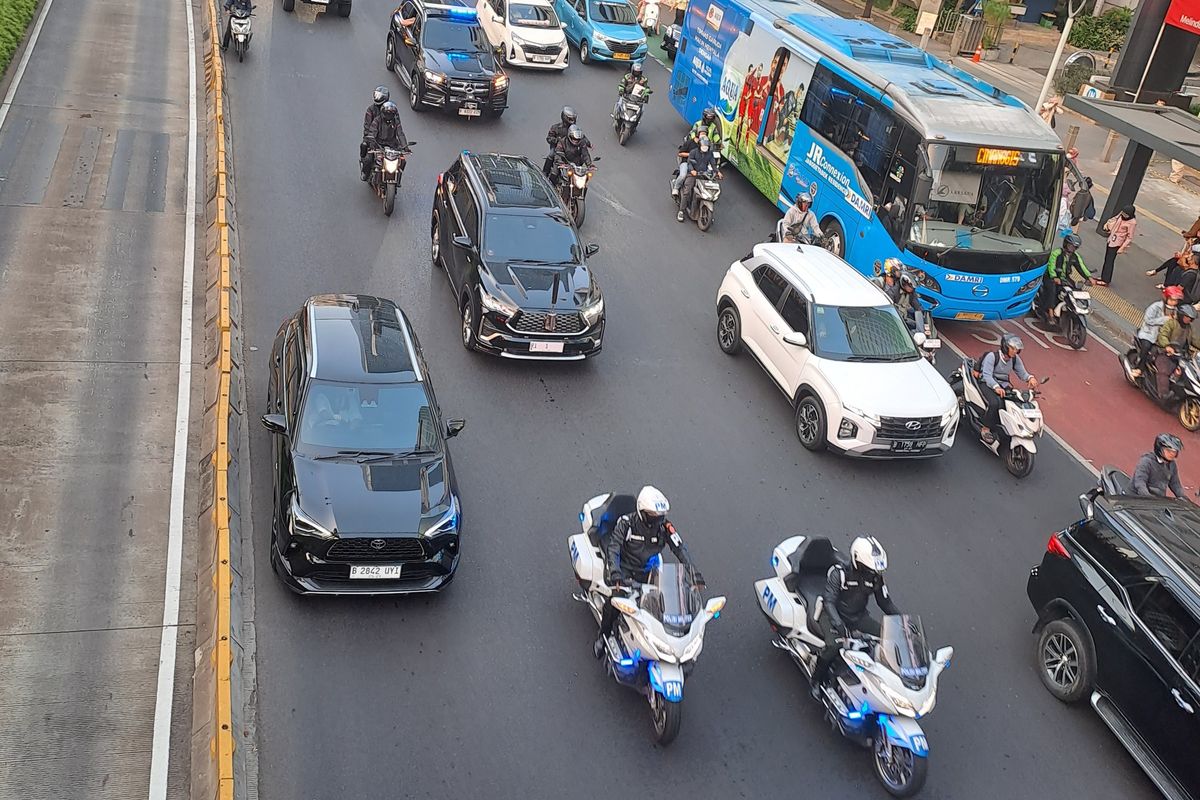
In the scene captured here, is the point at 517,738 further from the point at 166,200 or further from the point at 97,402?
the point at 166,200

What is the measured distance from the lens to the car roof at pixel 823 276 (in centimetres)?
1364

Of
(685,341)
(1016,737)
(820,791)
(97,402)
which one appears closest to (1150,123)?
(685,341)

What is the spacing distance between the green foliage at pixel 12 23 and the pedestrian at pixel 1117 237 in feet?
72.4

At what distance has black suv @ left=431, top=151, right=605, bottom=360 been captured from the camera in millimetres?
13250

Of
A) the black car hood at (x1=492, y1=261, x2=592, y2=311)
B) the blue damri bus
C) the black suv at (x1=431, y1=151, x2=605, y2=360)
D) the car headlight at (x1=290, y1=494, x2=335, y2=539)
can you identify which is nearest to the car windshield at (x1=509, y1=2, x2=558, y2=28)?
the blue damri bus

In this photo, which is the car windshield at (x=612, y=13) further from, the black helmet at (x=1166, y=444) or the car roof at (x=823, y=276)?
the black helmet at (x=1166, y=444)

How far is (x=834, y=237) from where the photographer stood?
1756 centimetres

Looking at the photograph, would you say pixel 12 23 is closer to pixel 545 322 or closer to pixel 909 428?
pixel 545 322

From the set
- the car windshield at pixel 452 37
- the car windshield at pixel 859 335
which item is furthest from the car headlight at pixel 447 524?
the car windshield at pixel 452 37

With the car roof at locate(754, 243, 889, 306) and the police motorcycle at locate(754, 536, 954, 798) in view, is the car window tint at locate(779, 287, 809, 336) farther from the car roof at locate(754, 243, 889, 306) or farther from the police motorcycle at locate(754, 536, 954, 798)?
the police motorcycle at locate(754, 536, 954, 798)

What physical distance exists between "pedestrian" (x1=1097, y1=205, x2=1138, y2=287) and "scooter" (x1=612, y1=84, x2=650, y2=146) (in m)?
9.33

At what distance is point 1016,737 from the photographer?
30.9ft

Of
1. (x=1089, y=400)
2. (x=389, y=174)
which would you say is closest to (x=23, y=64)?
(x=389, y=174)

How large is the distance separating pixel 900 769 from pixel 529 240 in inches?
329
